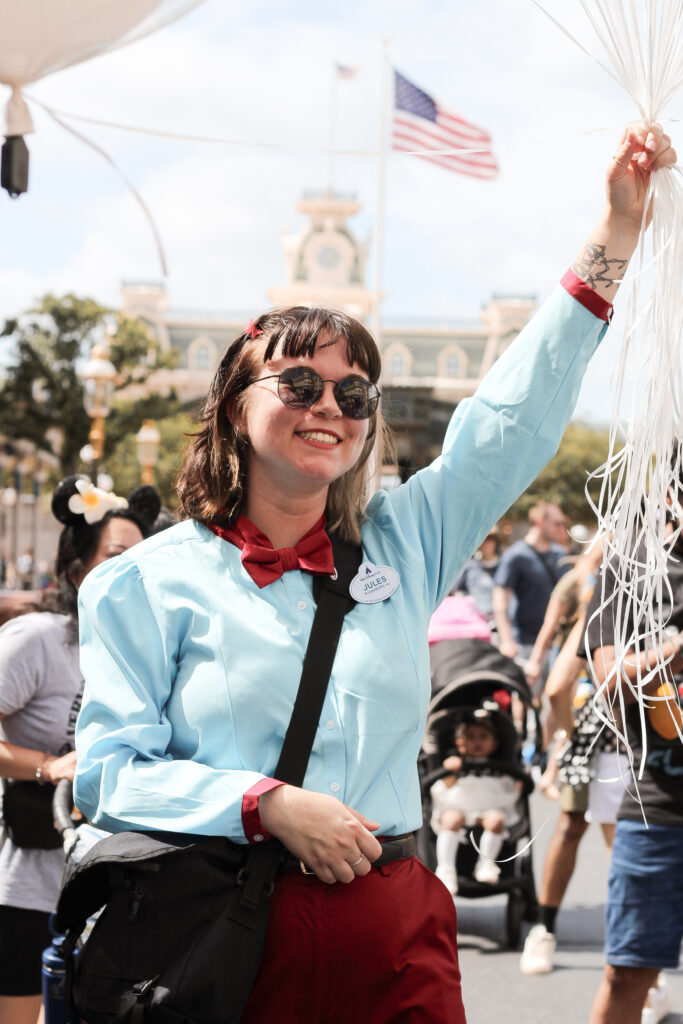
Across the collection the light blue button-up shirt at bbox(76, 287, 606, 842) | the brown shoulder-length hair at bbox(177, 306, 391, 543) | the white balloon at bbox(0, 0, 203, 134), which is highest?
the white balloon at bbox(0, 0, 203, 134)

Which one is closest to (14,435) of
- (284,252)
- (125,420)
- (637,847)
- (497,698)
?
(125,420)

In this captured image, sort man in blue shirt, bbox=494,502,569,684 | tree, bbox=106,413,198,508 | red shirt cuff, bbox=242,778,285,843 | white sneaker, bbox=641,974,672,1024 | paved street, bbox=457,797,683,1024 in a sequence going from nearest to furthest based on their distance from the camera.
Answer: red shirt cuff, bbox=242,778,285,843
white sneaker, bbox=641,974,672,1024
paved street, bbox=457,797,683,1024
man in blue shirt, bbox=494,502,569,684
tree, bbox=106,413,198,508

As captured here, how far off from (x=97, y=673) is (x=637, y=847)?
2.08m

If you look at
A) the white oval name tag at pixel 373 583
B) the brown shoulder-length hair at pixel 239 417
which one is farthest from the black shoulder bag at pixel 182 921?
the brown shoulder-length hair at pixel 239 417

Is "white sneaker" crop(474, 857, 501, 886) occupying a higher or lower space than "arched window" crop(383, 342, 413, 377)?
lower

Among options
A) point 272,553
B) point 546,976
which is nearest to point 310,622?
point 272,553

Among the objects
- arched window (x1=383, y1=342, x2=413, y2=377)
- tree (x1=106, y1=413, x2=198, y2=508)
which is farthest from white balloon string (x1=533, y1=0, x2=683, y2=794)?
arched window (x1=383, y1=342, x2=413, y2=377)

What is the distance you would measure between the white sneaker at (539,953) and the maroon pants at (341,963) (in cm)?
357

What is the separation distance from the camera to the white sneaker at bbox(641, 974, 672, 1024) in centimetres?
466

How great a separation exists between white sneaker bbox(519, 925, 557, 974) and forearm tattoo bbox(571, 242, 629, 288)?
3.84m

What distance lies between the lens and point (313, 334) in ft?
7.30

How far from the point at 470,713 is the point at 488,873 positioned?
30.8 inches

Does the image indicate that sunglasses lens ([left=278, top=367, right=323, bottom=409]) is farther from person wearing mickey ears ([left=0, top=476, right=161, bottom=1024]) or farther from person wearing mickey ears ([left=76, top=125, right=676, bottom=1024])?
person wearing mickey ears ([left=0, top=476, right=161, bottom=1024])

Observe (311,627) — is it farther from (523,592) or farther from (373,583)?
(523,592)
